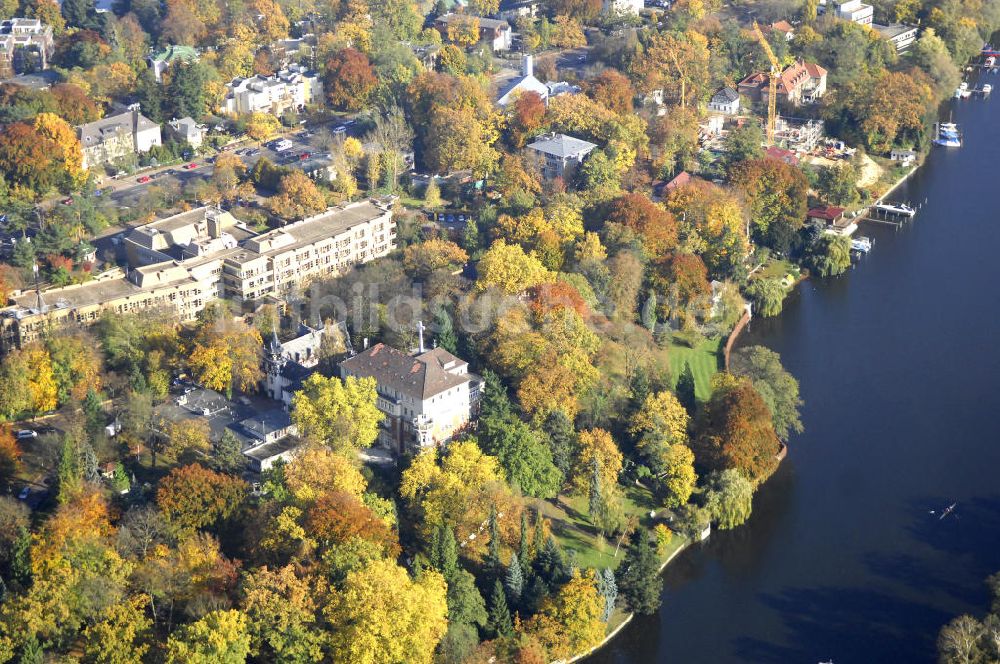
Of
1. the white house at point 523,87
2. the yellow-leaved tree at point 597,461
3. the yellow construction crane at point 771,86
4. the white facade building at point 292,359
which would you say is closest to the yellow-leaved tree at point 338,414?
the white facade building at point 292,359

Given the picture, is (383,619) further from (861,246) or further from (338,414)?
(861,246)

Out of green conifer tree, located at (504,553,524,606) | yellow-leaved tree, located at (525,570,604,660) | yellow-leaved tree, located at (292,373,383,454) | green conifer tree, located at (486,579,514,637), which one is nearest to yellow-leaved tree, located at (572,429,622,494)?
green conifer tree, located at (504,553,524,606)

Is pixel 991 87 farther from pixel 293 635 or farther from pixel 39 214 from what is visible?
pixel 293 635

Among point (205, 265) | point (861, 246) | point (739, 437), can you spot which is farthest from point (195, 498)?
point (861, 246)

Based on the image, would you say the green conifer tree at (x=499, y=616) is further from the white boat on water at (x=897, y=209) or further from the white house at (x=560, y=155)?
the white boat on water at (x=897, y=209)

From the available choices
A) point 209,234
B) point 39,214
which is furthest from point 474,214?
point 39,214

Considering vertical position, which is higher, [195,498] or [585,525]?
[195,498]

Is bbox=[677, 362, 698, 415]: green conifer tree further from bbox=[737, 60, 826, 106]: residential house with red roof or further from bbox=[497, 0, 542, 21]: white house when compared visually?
bbox=[497, 0, 542, 21]: white house

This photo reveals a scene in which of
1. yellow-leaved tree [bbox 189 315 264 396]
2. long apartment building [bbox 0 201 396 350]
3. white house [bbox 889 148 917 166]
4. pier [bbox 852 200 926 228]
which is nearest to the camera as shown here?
yellow-leaved tree [bbox 189 315 264 396]
